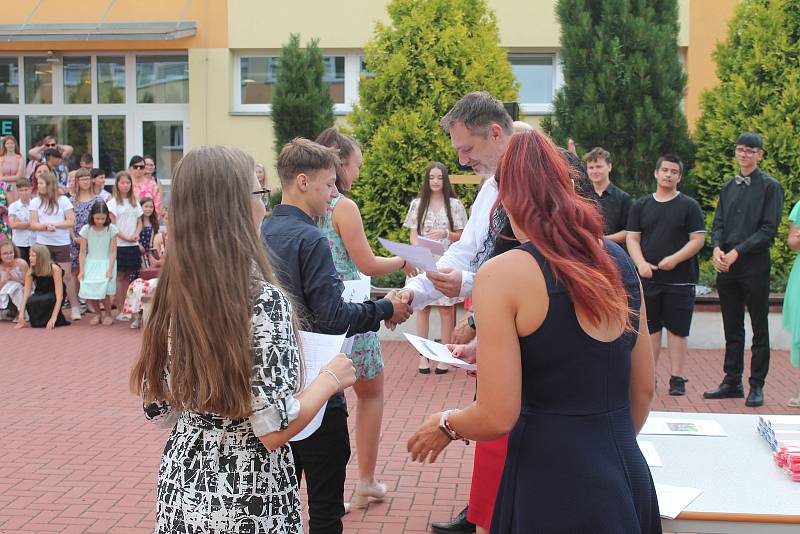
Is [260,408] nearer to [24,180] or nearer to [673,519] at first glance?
[673,519]

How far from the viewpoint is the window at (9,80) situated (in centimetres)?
1897

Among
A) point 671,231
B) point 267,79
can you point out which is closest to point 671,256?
point 671,231

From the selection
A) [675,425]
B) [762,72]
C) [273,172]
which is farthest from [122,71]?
[675,425]

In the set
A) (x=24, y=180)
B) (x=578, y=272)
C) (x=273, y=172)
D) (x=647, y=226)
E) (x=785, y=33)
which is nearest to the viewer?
(x=578, y=272)

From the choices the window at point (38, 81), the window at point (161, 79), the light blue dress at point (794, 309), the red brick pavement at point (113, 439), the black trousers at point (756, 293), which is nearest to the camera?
the red brick pavement at point (113, 439)

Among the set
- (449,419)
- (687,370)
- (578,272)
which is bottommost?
(687,370)

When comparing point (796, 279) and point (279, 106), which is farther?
point (279, 106)

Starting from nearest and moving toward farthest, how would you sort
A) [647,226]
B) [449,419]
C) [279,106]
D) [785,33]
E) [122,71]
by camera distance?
[449,419]
[647,226]
[785,33]
[279,106]
[122,71]

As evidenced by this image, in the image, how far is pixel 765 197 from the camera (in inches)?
301

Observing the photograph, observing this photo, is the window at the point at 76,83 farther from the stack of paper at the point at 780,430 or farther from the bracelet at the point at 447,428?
the bracelet at the point at 447,428

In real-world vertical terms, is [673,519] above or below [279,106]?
below

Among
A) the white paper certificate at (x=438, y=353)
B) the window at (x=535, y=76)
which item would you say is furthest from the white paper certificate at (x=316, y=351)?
the window at (x=535, y=76)

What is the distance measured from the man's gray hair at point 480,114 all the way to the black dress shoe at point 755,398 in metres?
4.44

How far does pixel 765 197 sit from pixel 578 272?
5.76 m
